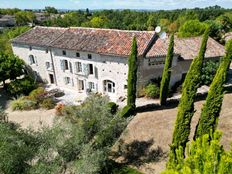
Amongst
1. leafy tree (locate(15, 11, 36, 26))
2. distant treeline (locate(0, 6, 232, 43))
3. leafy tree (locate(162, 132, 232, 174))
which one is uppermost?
leafy tree (locate(162, 132, 232, 174))

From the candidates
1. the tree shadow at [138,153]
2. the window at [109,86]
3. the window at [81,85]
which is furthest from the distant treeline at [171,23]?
the window at [81,85]

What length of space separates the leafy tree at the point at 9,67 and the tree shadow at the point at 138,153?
73.0 ft

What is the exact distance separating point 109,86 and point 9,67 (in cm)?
1514

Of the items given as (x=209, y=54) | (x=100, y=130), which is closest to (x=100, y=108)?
(x=100, y=130)

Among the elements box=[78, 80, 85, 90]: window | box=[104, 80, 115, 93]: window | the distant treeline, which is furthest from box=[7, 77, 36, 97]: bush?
the distant treeline

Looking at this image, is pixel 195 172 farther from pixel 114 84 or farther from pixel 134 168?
pixel 114 84

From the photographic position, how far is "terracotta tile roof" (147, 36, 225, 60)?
32.1 meters

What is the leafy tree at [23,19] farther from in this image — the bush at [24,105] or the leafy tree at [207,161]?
the leafy tree at [207,161]

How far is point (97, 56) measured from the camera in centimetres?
3362

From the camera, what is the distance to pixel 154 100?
3206 cm

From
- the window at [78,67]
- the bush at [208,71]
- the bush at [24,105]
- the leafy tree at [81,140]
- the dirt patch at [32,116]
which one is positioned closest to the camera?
the leafy tree at [81,140]

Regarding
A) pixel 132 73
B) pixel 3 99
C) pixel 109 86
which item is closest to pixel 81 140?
pixel 132 73

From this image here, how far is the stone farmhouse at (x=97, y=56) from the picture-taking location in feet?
106

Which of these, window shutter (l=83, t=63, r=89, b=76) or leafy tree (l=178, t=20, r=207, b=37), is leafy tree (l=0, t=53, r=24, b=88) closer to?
window shutter (l=83, t=63, r=89, b=76)
